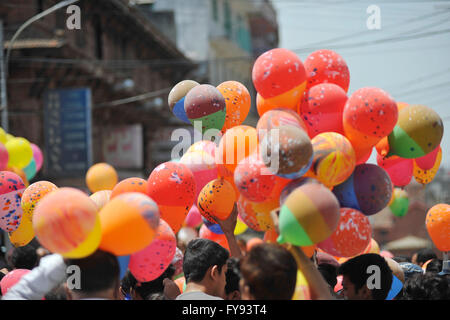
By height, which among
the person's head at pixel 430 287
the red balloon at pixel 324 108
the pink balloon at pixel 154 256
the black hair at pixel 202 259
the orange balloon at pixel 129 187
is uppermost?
the red balloon at pixel 324 108

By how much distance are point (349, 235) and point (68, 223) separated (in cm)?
149

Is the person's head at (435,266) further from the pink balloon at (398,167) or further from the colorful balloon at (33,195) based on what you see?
the colorful balloon at (33,195)

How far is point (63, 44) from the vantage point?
14492 mm

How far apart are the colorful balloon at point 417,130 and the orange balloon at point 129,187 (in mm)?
1625

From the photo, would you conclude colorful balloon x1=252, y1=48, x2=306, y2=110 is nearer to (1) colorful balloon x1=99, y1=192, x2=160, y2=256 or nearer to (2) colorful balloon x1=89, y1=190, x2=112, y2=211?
(1) colorful balloon x1=99, y1=192, x2=160, y2=256

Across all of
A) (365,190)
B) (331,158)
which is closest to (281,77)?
(331,158)

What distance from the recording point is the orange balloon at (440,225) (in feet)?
15.5

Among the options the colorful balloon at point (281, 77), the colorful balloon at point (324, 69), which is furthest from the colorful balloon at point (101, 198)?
the colorful balloon at point (324, 69)

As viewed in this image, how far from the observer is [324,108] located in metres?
3.31

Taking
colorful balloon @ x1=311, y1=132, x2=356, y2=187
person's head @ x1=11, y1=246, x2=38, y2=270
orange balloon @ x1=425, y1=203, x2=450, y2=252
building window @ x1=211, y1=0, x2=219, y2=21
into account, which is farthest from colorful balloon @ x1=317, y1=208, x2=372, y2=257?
building window @ x1=211, y1=0, x2=219, y2=21

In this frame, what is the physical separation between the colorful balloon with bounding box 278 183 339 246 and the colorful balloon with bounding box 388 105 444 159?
2.79ft

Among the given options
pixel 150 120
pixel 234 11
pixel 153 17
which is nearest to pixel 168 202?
pixel 150 120

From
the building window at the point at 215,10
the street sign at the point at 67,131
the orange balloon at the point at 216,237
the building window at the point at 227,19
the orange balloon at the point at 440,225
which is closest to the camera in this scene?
the orange balloon at the point at 216,237

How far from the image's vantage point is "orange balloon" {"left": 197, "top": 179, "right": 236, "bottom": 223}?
376 cm
